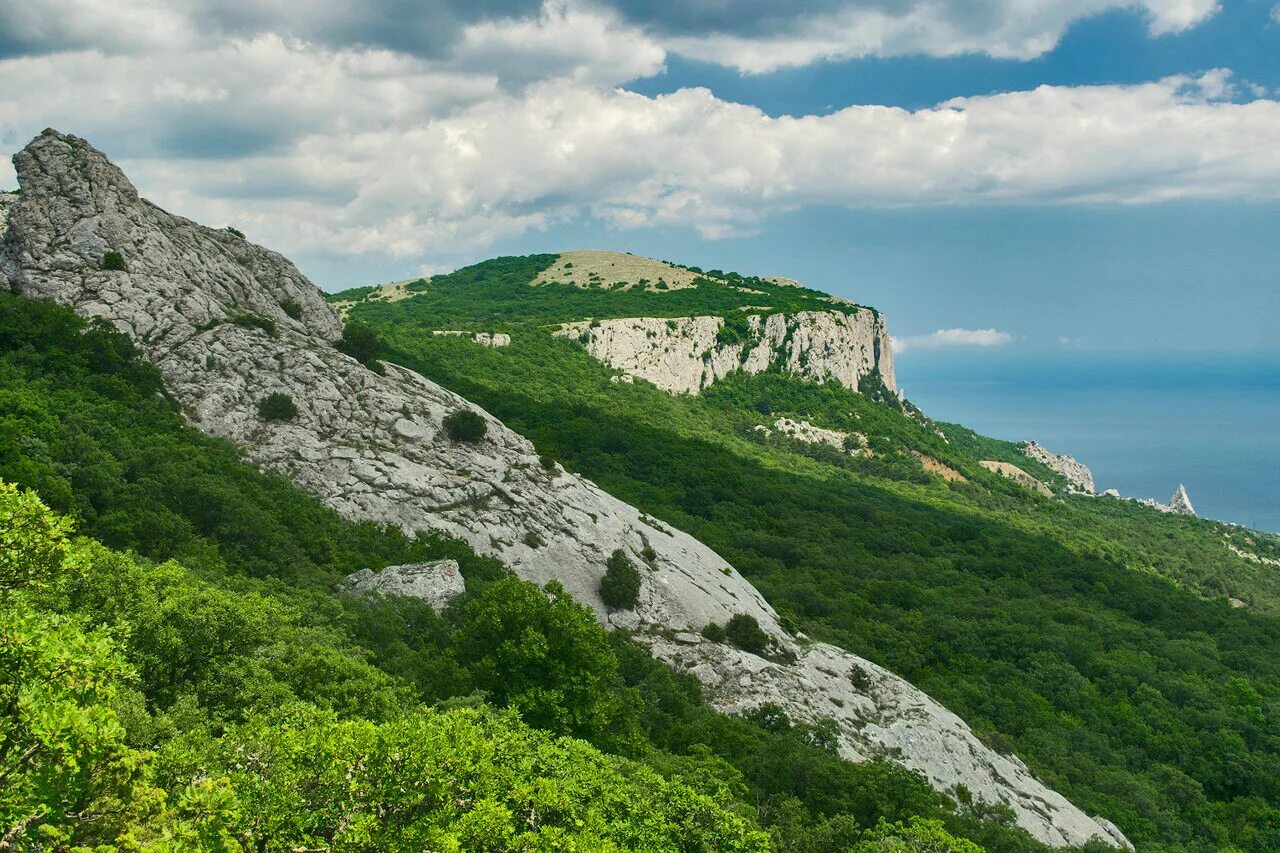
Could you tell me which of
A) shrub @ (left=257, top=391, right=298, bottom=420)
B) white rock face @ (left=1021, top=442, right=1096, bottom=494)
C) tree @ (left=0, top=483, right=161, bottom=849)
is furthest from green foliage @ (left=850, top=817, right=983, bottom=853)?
white rock face @ (left=1021, top=442, right=1096, bottom=494)

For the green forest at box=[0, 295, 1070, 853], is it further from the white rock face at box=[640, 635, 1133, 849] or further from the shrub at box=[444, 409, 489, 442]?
the shrub at box=[444, 409, 489, 442]

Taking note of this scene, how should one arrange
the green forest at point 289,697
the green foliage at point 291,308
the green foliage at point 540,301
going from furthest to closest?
the green foliage at point 540,301, the green foliage at point 291,308, the green forest at point 289,697

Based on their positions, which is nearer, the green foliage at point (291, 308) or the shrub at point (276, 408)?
the shrub at point (276, 408)

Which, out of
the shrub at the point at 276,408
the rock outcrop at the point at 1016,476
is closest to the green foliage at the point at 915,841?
the shrub at the point at 276,408

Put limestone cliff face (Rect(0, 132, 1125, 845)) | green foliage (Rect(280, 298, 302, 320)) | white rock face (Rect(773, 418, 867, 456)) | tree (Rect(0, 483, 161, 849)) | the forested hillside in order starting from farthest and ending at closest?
white rock face (Rect(773, 418, 867, 456)) → green foliage (Rect(280, 298, 302, 320)) → the forested hillside → limestone cliff face (Rect(0, 132, 1125, 845)) → tree (Rect(0, 483, 161, 849))

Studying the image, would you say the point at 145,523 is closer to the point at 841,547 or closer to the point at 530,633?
the point at 530,633

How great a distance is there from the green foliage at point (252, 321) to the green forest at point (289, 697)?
653 cm

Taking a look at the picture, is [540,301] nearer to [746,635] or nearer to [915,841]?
[746,635]

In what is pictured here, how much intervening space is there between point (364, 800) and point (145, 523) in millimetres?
19461

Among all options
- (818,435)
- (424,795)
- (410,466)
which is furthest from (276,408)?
(818,435)

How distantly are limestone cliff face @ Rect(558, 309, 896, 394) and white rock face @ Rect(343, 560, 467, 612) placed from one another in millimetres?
81870

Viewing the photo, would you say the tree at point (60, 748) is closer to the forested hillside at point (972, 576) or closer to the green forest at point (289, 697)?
the green forest at point (289, 697)

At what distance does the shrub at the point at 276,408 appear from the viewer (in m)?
40.1

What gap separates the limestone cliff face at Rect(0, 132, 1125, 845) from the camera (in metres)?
36.2
